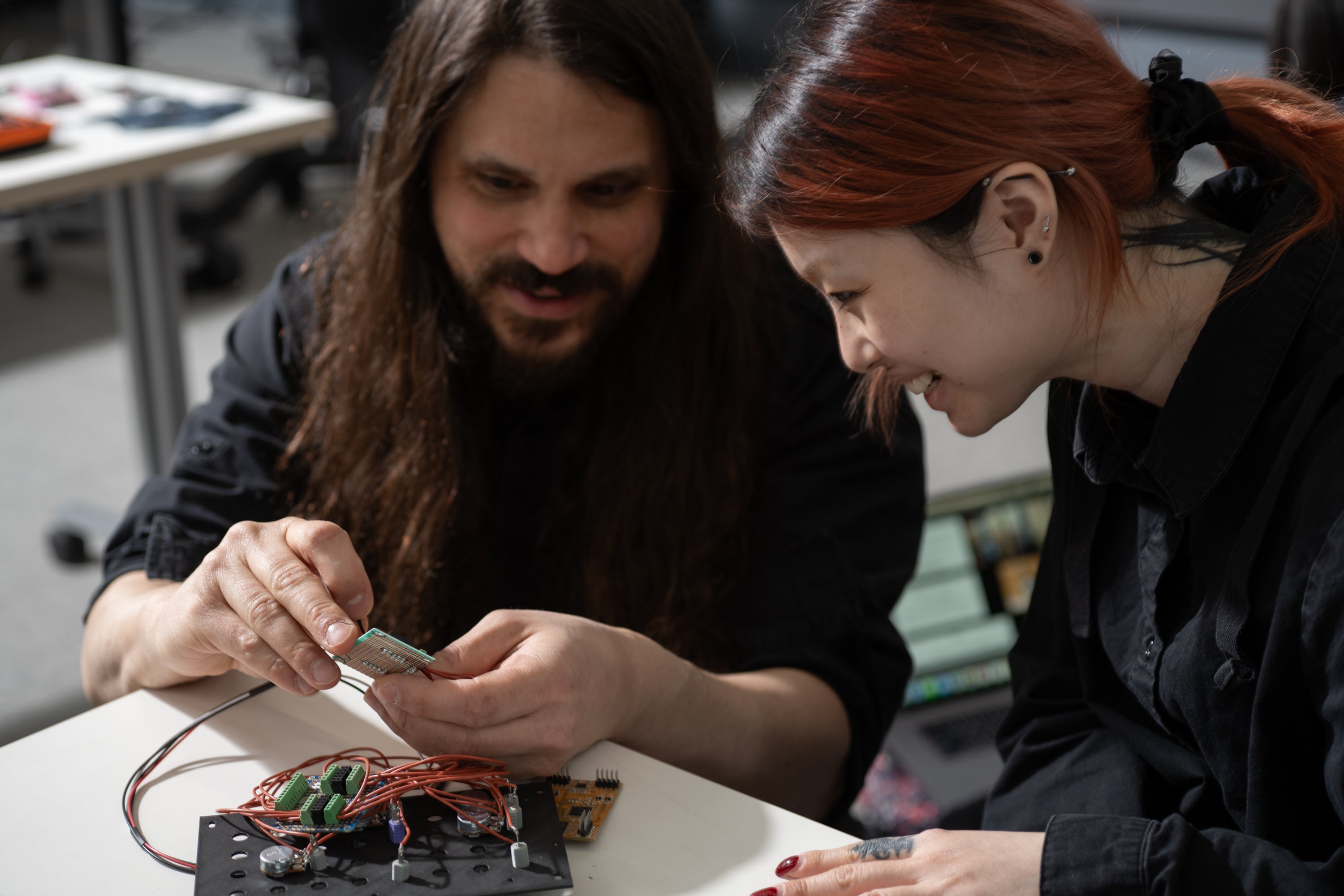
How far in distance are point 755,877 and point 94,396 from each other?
9.80ft

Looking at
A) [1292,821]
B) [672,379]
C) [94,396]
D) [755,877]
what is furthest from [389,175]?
[94,396]

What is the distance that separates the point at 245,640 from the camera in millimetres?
1016

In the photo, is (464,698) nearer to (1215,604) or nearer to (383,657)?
(383,657)

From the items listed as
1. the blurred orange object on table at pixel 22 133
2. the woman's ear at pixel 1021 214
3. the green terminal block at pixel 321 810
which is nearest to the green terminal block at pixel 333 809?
the green terminal block at pixel 321 810

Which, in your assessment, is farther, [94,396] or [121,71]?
[94,396]

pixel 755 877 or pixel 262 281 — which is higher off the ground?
pixel 755 877

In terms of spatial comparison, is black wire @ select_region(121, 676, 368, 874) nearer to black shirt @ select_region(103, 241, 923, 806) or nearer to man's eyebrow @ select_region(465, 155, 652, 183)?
black shirt @ select_region(103, 241, 923, 806)

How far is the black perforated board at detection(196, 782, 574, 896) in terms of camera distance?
82 cm

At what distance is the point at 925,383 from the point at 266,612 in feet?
1.79

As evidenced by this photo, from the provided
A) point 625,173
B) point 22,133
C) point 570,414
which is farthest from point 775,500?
point 22,133

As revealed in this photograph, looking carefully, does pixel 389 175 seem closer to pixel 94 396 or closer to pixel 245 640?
pixel 245 640

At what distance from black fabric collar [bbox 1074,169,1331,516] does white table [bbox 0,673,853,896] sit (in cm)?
38

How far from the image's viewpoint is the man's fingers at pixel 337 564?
100 centimetres

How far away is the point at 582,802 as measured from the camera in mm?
940
